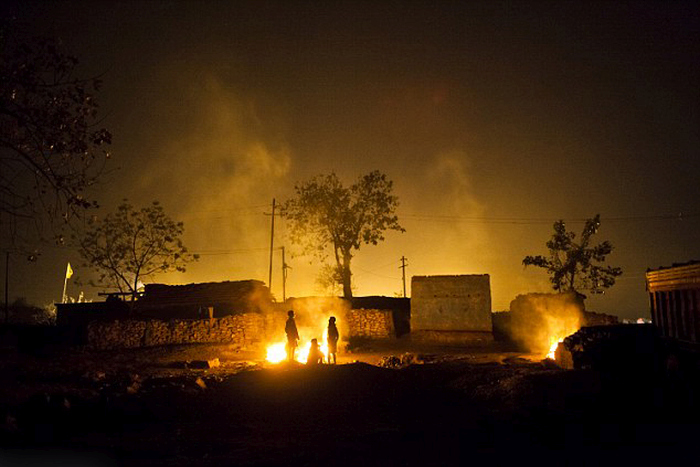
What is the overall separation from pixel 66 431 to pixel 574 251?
34.4 m

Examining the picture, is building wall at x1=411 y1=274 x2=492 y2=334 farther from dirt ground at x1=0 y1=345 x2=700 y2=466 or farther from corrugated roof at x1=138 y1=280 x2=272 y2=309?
dirt ground at x1=0 y1=345 x2=700 y2=466

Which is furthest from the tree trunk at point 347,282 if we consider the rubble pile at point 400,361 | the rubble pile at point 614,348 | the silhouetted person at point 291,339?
the rubble pile at point 614,348

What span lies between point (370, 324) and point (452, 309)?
611cm

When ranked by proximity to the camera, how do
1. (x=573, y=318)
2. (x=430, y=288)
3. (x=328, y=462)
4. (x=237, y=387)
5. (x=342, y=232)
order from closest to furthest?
(x=328, y=462) → (x=237, y=387) → (x=573, y=318) → (x=430, y=288) → (x=342, y=232)

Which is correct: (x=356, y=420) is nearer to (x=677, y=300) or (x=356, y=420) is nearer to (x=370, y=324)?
(x=677, y=300)

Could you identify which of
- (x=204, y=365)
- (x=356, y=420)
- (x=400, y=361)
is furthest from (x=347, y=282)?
(x=356, y=420)

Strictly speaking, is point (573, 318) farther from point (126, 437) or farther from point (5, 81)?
point (5, 81)

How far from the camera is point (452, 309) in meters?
31.5

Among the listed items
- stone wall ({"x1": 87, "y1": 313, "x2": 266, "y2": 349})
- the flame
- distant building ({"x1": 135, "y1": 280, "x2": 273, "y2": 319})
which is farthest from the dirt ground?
distant building ({"x1": 135, "y1": 280, "x2": 273, "y2": 319})

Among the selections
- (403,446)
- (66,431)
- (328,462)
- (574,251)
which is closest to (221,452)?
(328,462)

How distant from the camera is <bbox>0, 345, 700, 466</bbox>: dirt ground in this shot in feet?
26.1

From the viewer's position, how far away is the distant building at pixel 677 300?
10773 millimetres

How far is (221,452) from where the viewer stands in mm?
8242

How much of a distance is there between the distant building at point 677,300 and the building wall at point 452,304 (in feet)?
59.4
